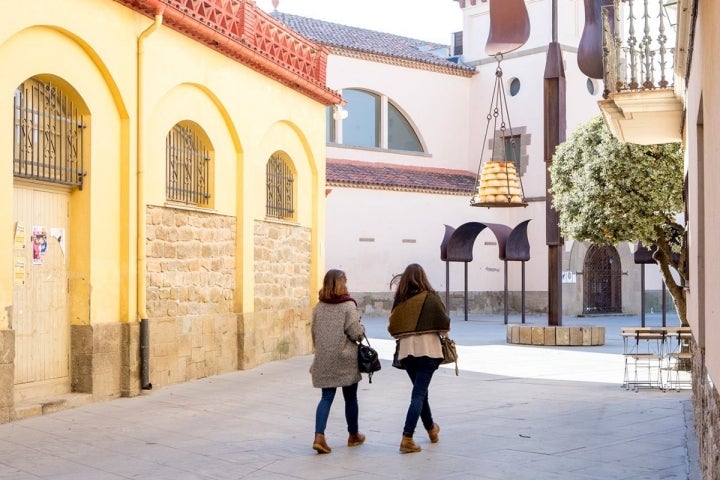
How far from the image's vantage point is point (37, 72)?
10.1 m

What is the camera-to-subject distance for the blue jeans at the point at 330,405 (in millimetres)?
8102

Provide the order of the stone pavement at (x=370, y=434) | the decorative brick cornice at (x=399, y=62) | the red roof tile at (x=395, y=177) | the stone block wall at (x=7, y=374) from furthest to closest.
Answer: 1. the decorative brick cornice at (x=399, y=62)
2. the red roof tile at (x=395, y=177)
3. the stone block wall at (x=7, y=374)
4. the stone pavement at (x=370, y=434)

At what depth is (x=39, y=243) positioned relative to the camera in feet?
34.0

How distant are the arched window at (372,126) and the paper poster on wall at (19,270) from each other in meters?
23.6

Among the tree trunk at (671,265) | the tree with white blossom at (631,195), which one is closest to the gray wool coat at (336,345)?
the tree with white blossom at (631,195)

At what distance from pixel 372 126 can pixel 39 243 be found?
24975 millimetres

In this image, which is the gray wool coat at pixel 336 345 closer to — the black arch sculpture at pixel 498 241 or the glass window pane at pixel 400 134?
the black arch sculpture at pixel 498 241

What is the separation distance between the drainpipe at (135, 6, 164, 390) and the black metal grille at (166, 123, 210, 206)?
40.5 inches

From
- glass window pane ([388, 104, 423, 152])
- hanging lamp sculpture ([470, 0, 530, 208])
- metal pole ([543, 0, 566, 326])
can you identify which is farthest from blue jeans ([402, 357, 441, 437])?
glass window pane ([388, 104, 423, 152])

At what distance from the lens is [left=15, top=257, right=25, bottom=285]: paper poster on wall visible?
32.5 ft

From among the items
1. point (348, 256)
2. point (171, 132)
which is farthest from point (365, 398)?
point (348, 256)

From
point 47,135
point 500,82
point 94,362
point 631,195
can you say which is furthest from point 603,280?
point 47,135

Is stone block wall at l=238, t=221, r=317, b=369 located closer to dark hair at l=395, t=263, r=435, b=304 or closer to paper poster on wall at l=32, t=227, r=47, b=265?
paper poster on wall at l=32, t=227, r=47, b=265

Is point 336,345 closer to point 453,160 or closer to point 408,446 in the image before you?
point 408,446
